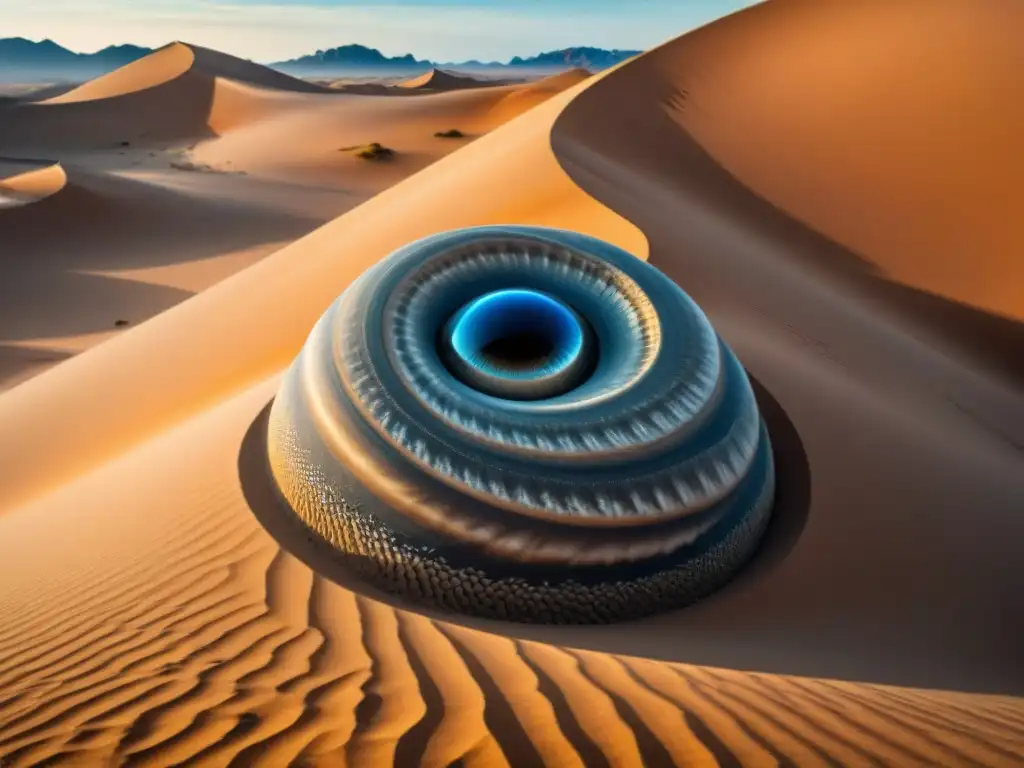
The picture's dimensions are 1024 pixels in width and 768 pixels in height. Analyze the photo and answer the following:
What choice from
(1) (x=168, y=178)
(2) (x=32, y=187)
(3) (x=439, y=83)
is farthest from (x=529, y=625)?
(3) (x=439, y=83)

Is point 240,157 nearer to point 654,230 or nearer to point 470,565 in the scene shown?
point 654,230

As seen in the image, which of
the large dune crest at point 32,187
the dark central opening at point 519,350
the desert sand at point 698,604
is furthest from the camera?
the large dune crest at point 32,187

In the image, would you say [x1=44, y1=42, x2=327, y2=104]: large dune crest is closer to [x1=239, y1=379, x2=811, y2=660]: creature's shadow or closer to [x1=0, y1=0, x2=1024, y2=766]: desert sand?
[x1=0, y1=0, x2=1024, y2=766]: desert sand

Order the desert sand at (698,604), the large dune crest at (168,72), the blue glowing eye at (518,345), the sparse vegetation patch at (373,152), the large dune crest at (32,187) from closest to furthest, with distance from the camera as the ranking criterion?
the desert sand at (698,604), the blue glowing eye at (518,345), the large dune crest at (32,187), the sparse vegetation patch at (373,152), the large dune crest at (168,72)

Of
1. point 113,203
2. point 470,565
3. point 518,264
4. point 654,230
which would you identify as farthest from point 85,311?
point 470,565

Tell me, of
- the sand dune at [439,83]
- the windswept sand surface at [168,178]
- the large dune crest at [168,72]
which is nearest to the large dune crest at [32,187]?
the windswept sand surface at [168,178]

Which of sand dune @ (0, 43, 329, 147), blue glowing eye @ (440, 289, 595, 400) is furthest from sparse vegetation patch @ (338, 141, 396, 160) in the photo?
blue glowing eye @ (440, 289, 595, 400)

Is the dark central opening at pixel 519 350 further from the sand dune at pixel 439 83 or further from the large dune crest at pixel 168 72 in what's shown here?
the sand dune at pixel 439 83

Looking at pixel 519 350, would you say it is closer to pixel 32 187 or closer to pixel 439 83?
pixel 32 187
